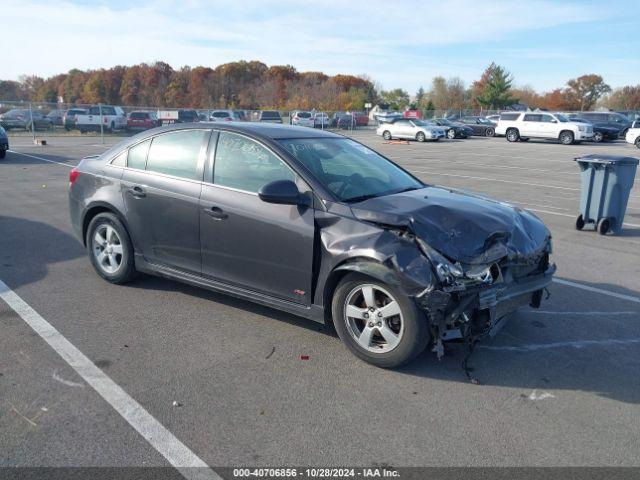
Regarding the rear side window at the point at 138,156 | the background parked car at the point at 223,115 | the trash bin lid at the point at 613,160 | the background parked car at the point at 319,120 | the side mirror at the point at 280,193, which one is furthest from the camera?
the background parked car at the point at 319,120

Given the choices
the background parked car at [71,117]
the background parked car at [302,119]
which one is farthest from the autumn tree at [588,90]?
the background parked car at [71,117]

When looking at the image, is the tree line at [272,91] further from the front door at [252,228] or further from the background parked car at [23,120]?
the front door at [252,228]

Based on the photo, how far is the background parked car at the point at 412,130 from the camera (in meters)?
35.5

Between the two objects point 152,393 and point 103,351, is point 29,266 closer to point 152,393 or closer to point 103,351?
point 103,351

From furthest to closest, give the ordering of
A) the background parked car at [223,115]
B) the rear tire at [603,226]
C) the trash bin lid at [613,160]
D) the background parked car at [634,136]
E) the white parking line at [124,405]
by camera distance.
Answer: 1. the background parked car at [223,115]
2. the background parked car at [634,136]
3. the rear tire at [603,226]
4. the trash bin lid at [613,160]
5. the white parking line at [124,405]

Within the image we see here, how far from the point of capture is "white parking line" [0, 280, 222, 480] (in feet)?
9.43

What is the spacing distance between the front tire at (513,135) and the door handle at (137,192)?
34934mm

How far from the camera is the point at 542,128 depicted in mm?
34875

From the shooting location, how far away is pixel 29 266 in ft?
20.1

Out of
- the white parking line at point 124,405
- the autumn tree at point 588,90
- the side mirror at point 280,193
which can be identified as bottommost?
the white parking line at point 124,405

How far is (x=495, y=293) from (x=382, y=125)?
1372 inches

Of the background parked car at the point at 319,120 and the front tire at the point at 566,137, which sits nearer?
the front tire at the point at 566,137

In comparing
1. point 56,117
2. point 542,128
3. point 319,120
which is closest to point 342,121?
point 319,120

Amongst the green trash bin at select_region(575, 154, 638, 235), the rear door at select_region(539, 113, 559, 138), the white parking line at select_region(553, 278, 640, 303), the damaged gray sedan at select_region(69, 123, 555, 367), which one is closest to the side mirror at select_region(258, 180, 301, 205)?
the damaged gray sedan at select_region(69, 123, 555, 367)
